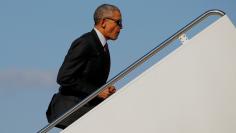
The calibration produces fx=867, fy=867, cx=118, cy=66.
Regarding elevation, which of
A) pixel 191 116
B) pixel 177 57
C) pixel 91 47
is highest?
pixel 91 47

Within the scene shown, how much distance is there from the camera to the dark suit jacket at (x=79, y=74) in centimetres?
722

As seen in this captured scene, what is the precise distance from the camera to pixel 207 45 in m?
7.04

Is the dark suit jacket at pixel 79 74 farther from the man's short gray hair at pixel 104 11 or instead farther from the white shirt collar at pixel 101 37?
the man's short gray hair at pixel 104 11

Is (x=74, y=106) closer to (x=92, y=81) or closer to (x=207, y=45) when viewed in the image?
(x=92, y=81)

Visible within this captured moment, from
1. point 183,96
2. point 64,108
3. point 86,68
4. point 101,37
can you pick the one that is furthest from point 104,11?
point 183,96

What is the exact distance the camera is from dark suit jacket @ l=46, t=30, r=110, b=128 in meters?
7.22

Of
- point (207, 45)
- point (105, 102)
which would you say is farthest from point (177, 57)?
point (105, 102)

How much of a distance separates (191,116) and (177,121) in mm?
123

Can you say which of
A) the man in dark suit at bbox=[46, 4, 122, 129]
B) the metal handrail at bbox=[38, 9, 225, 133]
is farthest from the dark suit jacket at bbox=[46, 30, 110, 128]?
the metal handrail at bbox=[38, 9, 225, 133]

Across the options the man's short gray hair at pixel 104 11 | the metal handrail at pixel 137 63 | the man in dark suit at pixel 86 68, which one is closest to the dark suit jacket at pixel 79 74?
the man in dark suit at pixel 86 68

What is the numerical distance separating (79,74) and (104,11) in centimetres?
59

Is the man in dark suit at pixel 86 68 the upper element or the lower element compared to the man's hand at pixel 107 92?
upper

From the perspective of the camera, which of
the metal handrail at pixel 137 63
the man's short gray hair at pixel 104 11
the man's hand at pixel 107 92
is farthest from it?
the man's short gray hair at pixel 104 11

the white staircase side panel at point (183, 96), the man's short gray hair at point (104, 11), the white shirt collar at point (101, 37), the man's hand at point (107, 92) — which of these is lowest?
the white staircase side panel at point (183, 96)
